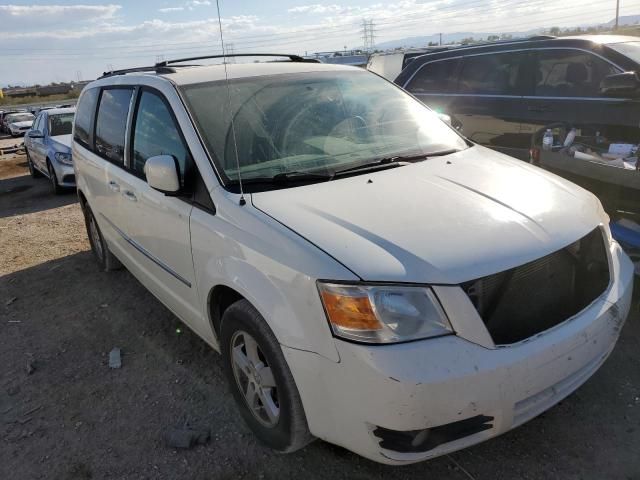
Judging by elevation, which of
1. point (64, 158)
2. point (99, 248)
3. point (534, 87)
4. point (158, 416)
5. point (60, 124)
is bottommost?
point (158, 416)

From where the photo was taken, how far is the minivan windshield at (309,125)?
2.96 meters

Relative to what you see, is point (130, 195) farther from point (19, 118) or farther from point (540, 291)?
point (19, 118)

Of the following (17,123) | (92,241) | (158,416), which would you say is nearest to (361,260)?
(158,416)

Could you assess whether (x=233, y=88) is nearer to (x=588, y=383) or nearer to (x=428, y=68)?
(x=588, y=383)

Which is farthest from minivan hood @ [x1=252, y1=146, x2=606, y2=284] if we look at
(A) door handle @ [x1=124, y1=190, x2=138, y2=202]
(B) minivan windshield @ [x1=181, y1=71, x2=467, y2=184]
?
(A) door handle @ [x1=124, y1=190, x2=138, y2=202]

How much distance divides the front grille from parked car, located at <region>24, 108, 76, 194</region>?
935 centimetres

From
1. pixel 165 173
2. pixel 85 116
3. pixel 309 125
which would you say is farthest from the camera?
pixel 85 116

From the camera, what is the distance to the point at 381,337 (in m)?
2.02

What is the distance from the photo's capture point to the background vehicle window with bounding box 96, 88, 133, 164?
3914 mm

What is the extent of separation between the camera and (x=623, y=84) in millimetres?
5078

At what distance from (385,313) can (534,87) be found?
4983 mm

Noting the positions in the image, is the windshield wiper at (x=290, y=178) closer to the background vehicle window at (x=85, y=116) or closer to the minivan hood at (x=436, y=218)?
the minivan hood at (x=436, y=218)

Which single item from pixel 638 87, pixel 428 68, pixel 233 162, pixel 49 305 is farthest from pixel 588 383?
pixel 428 68

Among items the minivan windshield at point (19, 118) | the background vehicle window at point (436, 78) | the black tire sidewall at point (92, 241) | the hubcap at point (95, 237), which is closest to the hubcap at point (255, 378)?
the black tire sidewall at point (92, 241)
